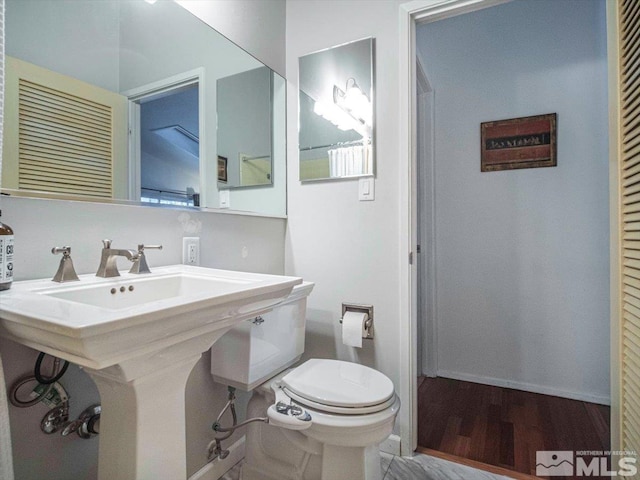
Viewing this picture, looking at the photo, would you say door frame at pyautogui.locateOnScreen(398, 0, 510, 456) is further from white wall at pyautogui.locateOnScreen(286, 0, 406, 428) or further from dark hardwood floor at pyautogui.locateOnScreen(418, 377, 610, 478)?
dark hardwood floor at pyautogui.locateOnScreen(418, 377, 610, 478)

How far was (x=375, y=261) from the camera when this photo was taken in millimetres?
1560

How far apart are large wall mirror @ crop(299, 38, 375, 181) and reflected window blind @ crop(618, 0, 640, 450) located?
2.98 feet

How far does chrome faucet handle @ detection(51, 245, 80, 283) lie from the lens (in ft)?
2.69

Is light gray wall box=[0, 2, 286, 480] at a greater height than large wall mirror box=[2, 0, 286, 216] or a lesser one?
lesser

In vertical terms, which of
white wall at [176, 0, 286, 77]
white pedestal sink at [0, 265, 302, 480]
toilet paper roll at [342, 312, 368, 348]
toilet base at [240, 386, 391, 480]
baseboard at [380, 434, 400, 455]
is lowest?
baseboard at [380, 434, 400, 455]

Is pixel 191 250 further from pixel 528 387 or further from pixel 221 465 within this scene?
pixel 528 387

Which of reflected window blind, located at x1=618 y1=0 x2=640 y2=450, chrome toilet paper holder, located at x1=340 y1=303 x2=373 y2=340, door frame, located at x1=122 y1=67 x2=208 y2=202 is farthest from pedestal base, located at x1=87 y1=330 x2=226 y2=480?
reflected window blind, located at x1=618 y1=0 x2=640 y2=450

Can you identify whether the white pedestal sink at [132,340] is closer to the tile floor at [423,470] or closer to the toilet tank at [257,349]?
the toilet tank at [257,349]

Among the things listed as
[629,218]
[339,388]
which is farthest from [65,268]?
[629,218]

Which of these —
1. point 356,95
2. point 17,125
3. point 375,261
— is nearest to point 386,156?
point 356,95

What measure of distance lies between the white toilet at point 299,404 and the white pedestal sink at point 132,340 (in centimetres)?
37

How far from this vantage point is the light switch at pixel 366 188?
156 cm

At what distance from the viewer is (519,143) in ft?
6.79

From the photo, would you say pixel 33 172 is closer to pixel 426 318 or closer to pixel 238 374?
pixel 238 374
